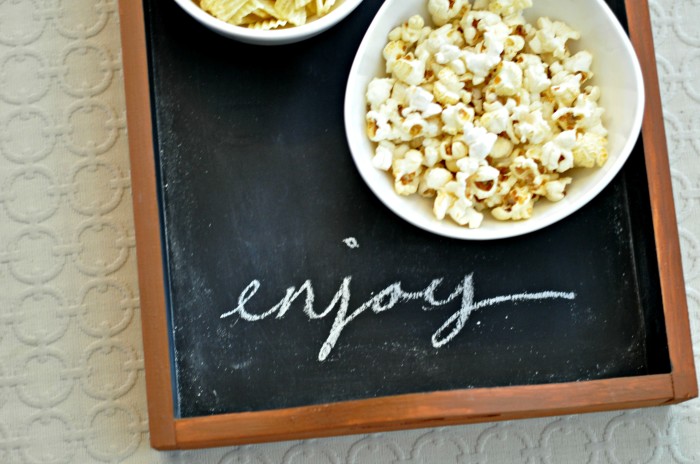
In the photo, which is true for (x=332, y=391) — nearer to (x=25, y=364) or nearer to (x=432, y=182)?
(x=432, y=182)

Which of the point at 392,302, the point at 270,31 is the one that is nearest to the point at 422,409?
the point at 392,302

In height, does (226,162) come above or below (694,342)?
above

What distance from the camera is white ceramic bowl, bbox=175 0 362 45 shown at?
70 cm

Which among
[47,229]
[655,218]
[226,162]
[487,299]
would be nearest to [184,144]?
[226,162]

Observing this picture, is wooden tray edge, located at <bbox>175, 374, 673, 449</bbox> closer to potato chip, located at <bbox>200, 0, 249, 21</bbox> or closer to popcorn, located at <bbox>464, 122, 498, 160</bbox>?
popcorn, located at <bbox>464, 122, 498, 160</bbox>

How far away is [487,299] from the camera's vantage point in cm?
74

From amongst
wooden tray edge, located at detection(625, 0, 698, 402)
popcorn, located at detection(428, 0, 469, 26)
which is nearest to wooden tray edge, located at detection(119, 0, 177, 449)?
popcorn, located at detection(428, 0, 469, 26)

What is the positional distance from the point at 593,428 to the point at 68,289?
0.52 meters

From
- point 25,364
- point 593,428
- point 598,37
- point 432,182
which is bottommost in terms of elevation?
point 593,428

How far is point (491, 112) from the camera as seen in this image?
0.72 meters

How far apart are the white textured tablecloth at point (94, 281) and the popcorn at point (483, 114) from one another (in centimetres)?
17

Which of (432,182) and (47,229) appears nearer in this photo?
(432,182)

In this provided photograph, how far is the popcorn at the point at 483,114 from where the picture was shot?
0.71 meters

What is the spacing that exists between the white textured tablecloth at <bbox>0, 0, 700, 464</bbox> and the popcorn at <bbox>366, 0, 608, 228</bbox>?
0.55ft
